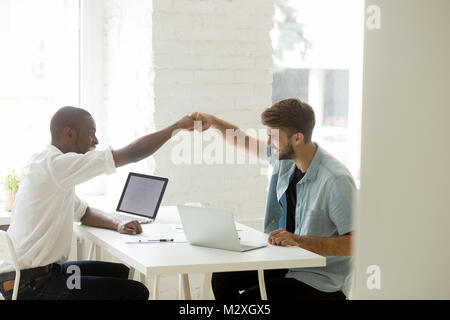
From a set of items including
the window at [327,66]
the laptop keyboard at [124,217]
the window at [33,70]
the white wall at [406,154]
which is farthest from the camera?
the window at [327,66]

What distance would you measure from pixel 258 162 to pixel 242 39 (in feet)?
2.14

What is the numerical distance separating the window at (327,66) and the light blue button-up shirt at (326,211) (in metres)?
1.22

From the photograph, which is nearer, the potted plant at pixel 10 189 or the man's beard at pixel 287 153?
the man's beard at pixel 287 153

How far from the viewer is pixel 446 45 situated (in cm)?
65

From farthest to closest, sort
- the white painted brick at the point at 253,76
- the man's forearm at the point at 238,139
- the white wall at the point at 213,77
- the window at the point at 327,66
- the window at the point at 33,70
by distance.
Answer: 1. the window at the point at 327,66
2. the window at the point at 33,70
3. the white painted brick at the point at 253,76
4. the white wall at the point at 213,77
5. the man's forearm at the point at 238,139

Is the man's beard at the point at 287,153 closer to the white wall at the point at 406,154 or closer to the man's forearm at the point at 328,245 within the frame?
the man's forearm at the point at 328,245

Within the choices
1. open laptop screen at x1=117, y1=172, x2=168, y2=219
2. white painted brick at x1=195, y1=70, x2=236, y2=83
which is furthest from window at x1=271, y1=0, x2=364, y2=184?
open laptop screen at x1=117, y1=172, x2=168, y2=219

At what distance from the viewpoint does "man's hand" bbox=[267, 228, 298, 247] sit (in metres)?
2.13

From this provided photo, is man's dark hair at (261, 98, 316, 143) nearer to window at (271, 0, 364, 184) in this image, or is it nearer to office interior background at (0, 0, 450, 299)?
office interior background at (0, 0, 450, 299)

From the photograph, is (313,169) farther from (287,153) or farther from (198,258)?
(198,258)

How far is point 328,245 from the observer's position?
7.00 feet

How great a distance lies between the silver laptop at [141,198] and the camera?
2604 millimetres

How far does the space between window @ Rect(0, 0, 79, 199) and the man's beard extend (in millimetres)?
1546

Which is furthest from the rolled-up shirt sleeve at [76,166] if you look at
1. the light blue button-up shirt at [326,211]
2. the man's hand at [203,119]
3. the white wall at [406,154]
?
the white wall at [406,154]
